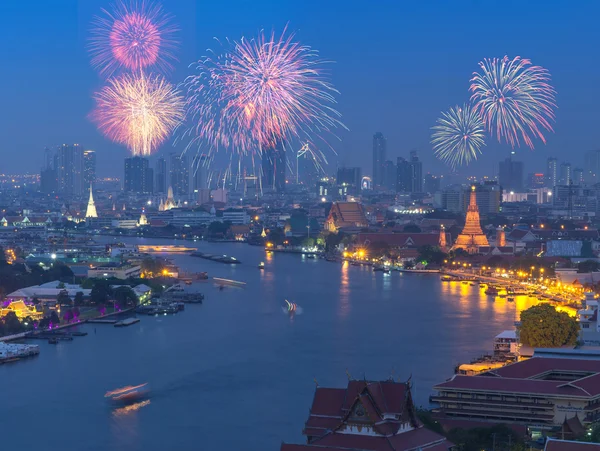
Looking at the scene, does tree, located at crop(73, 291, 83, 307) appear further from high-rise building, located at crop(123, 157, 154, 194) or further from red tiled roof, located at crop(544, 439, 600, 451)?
high-rise building, located at crop(123, 157, 154, 194)

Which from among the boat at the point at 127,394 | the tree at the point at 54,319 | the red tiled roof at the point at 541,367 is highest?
the red tiled roof at the point at 541,367

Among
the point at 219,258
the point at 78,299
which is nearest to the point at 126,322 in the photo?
the point at 78,299

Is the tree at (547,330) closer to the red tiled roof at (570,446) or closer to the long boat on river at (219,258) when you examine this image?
the red tiled roof at (570,446)

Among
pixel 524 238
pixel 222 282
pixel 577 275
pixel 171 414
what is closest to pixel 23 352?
pixel 171 414

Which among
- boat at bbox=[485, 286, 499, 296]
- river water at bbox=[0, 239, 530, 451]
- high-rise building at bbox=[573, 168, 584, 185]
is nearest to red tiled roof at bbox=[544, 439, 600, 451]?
river water at bbox=[0, 239, 530, 451]

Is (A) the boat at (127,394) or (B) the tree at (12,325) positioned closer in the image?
(A) the boat at (127,394)

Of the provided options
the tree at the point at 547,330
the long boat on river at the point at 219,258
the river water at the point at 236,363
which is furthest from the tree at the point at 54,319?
the long boat on river at the point at 219,258

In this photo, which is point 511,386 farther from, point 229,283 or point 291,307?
point 229,283
